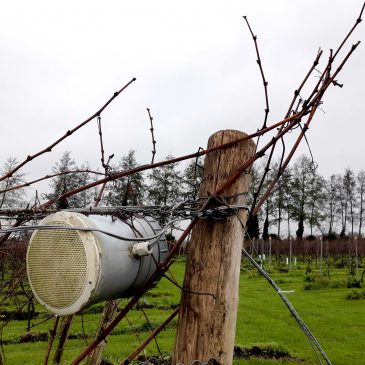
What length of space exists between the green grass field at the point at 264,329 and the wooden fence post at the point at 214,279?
3.44m

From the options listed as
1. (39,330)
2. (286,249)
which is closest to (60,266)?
(39,330)

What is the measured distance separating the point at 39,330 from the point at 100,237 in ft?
35.3

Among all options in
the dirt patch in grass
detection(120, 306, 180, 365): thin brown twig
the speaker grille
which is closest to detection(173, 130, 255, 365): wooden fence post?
detection(120, 306, 180, 365): thin brown twig

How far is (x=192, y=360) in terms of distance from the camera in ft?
5.24

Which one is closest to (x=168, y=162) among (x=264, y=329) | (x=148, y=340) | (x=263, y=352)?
(x=148, y=340)

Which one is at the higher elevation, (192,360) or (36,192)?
(36,192)

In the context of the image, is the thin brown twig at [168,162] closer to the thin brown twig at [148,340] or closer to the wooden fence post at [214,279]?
the wooden fence post at [214,279]

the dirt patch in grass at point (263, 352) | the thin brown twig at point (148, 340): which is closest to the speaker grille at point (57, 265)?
the thin brown twig at point (148, 340)

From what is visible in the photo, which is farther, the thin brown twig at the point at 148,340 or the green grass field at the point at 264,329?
the green grass field at the point at 264,329

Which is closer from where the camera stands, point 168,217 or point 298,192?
point 168,217

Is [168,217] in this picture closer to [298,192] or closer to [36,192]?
[36,192]

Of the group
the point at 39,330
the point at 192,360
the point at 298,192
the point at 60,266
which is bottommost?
the point at 39,330

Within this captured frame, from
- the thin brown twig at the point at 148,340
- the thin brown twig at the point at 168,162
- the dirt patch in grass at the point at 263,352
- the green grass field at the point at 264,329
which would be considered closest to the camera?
the thin brown twig at the point at 168,162

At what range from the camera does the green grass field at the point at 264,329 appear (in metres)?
7.98
